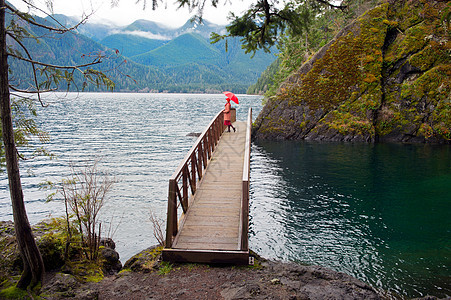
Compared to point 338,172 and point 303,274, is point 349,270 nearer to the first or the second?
point 303,274

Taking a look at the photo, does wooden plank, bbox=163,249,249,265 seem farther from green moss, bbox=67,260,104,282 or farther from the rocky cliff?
the rocky cliff

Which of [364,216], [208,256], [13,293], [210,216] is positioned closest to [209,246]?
[208,256]

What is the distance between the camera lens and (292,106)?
30.8 m

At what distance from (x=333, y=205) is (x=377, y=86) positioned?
19293 millimetres

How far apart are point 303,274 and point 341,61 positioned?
2664 cm

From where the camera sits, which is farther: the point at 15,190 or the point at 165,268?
the point at 165,268

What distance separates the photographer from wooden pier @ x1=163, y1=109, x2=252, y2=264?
696 cm

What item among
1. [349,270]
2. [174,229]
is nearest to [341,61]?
[349,270]

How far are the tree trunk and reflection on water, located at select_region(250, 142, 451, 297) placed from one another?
657cm

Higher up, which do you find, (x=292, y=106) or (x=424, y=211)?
(x=292, y=106)

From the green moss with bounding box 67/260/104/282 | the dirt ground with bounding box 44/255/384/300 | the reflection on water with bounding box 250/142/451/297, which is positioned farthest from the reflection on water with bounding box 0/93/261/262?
the reflection on water with bounding box 250/142/451/297

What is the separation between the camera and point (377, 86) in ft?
92.9

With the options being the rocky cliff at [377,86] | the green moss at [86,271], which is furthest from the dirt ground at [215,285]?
the rocky cliff at [377,86]

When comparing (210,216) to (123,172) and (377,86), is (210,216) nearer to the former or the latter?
(123,172)
